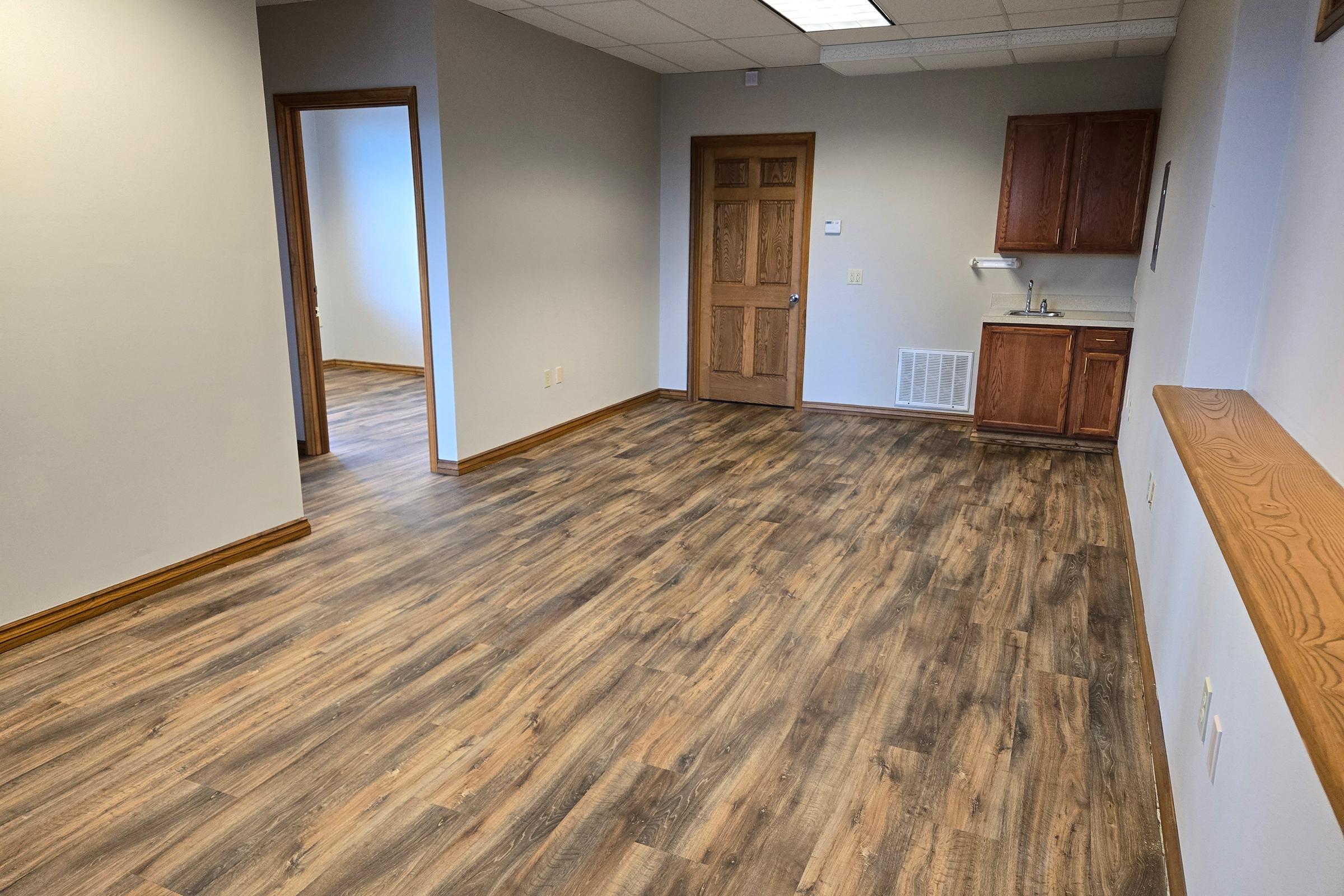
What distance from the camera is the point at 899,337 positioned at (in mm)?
6141

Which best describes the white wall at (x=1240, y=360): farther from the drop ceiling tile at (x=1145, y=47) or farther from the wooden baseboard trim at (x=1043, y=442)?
the wooden baseboard trim at (x=1043, y=442)

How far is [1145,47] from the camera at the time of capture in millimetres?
4914

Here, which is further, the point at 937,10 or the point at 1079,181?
the point at 1079,181

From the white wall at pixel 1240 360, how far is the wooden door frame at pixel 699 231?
2917mm

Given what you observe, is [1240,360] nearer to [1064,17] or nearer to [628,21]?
[1064,17]

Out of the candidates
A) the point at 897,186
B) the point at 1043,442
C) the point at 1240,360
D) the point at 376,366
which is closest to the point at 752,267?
the point at 897,186

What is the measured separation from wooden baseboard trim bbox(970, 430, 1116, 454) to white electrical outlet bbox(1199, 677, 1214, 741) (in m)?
3.89

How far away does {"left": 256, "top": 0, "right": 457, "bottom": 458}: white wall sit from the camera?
4.22 meters

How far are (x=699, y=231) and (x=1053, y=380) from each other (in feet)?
8.93

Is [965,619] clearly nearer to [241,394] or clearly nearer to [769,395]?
[241,394]

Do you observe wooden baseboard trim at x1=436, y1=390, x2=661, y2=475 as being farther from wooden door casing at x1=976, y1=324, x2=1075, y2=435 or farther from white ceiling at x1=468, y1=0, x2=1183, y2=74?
wooden door casing at x1=976, y1=324, x2=1075, y2=435

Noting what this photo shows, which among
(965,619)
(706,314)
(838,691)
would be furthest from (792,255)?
(838,691)

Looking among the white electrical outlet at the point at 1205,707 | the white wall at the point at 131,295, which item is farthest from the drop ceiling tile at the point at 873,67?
the white electrical outlet at the point at 1205,707

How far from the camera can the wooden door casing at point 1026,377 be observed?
5.24m
